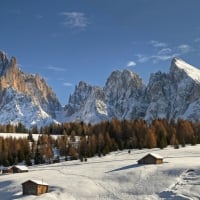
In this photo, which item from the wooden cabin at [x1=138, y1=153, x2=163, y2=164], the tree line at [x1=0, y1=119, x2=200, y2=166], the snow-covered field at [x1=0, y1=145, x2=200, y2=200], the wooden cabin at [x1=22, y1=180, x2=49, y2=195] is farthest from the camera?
the tree line at [x1=0, y1=119, x2=200, y2=166]

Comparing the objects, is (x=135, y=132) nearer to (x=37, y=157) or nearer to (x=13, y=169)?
(x=37, y=157)

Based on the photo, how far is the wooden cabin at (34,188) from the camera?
72.9 meters

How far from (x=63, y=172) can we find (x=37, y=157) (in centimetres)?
4845

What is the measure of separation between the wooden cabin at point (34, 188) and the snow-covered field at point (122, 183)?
100 cm

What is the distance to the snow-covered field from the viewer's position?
6869 centimetres

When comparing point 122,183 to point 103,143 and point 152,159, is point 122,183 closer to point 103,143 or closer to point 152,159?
point 152,159

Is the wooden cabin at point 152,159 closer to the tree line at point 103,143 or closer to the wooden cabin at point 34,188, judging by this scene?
the wooden cabin at point 34,188

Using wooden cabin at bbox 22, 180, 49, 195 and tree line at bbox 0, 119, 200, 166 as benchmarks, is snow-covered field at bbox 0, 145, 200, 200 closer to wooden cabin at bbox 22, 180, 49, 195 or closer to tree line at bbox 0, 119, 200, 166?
wooden cabin at bbox 22, 180, 49, 195

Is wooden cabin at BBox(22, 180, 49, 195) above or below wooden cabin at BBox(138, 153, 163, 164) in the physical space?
below

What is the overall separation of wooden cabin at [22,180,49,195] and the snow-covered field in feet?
3.28

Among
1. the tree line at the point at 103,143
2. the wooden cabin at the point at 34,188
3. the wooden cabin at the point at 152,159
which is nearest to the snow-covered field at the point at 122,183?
the wooden cabin at the point at 34,188

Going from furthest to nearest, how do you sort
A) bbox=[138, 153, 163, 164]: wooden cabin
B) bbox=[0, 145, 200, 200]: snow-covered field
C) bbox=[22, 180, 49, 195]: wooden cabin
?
1. bbox=[138, 153, 163, 164]: wooden cabin
2. bbox=[22, 180, 49, 195]: wooden cabin
3. bbox=[0, 145, 200, 200]: snow-covered field

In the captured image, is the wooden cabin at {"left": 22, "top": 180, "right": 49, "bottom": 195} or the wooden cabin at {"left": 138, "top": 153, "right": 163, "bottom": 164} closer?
the wooden cabin at {"left": 22, "top": 180, "right": 49, "bottom": 195}

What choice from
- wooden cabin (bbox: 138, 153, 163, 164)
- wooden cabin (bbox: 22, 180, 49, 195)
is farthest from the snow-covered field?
wooden cabin (bbox: 138, 153, 163, 164)
